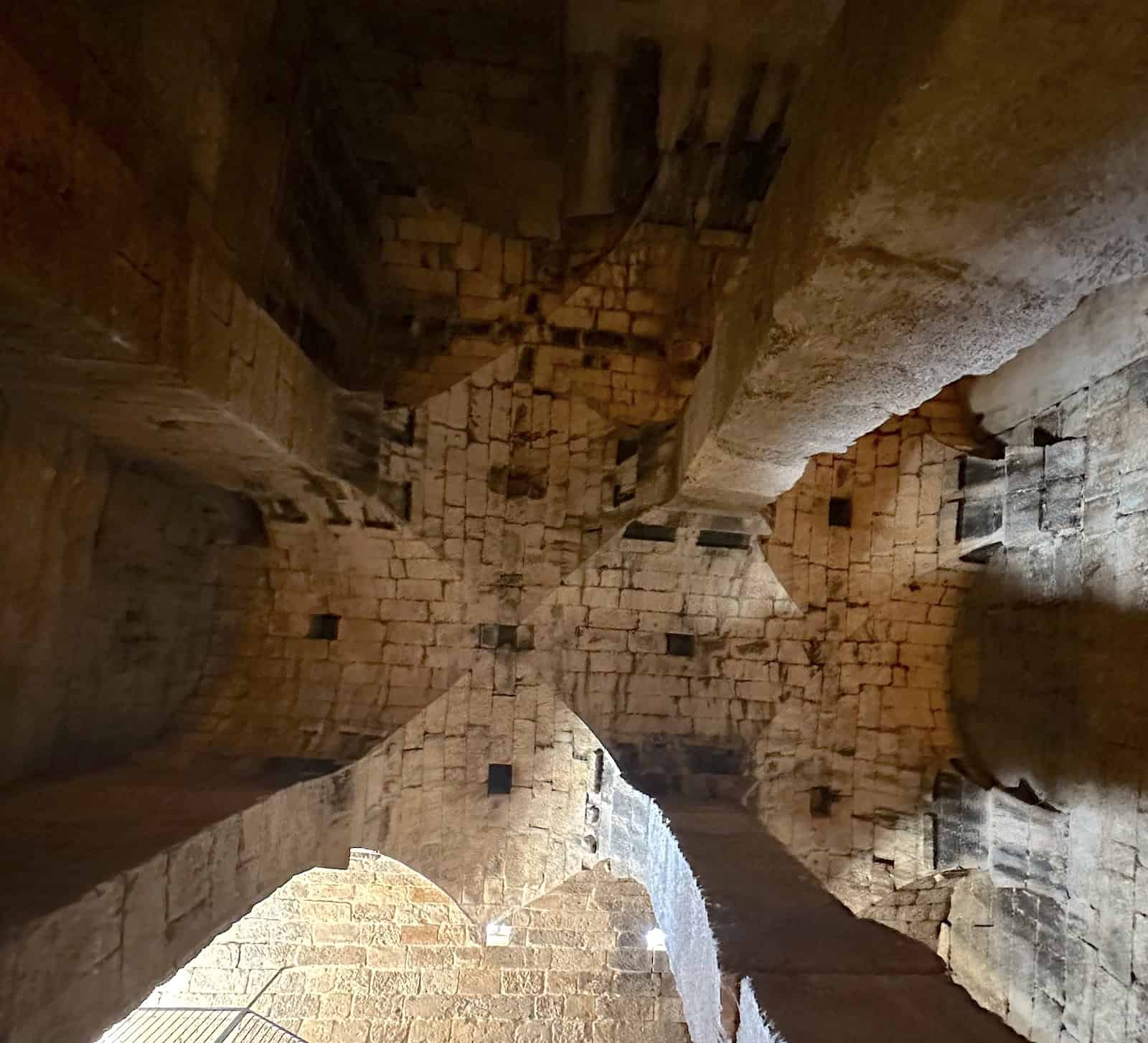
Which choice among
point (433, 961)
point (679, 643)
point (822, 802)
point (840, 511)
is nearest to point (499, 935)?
point (433, 961)

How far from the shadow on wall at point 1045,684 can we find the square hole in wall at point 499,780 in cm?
331

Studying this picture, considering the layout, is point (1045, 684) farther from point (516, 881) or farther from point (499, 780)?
point (516, 881)

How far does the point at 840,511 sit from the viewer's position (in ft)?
18.0

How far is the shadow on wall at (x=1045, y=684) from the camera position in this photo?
4.11m

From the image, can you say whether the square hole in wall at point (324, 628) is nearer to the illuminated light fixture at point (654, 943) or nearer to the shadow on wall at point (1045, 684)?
the illuminated light fixture at point (654, 943)

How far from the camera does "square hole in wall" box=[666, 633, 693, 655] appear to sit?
5.32 metres

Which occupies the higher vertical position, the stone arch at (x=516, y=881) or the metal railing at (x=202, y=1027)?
the stone arch at (x=516, y=881)

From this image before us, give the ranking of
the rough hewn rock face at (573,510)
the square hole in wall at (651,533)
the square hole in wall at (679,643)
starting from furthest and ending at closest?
1. the square hole in wall at (679,643)
2. the square hole in wall at (651,533)
3. the rough hewn rock face at (573,510)

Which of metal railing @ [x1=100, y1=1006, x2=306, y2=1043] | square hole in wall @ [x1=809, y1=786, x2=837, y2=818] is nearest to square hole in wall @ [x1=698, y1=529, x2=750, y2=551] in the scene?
square hole in wall @ [x1=809, y1=786, x2=837, y2=818]

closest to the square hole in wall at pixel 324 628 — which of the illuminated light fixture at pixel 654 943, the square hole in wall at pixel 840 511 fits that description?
the square hole in wall at pixel 840 511

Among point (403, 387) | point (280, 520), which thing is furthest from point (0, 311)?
point (403, 387)

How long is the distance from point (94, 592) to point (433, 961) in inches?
176

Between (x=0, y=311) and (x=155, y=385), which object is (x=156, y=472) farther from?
(x=0, y=311)

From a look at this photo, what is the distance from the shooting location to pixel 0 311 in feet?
7.53
